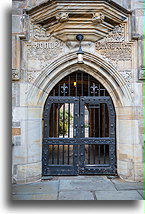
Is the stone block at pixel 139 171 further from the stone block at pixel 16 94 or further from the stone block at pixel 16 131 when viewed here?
the stone block at pixel 16 94

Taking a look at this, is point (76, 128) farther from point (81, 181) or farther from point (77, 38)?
point (77, 38)

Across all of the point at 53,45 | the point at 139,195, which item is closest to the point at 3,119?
the point at 53,45

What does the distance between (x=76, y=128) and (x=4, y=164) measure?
1352 millimetres

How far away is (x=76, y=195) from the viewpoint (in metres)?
2.68

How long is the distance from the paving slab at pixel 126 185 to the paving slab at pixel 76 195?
506mm

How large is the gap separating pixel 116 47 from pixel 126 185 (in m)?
2.27

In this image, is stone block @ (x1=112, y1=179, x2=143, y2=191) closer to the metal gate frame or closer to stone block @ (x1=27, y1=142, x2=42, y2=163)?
the metal gate frame

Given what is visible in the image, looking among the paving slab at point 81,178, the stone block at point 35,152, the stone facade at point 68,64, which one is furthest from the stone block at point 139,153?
the stone block at point 35,152

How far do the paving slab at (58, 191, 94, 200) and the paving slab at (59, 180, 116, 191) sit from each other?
0.41 feet

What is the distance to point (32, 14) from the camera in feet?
10.2

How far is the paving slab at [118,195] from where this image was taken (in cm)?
262

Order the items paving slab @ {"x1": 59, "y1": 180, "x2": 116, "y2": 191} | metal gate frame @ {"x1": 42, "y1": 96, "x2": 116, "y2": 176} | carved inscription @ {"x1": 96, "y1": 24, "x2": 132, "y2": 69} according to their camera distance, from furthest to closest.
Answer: metal gate frame @ {"x1": 42, "y1": 96, "x2": 116, "y2": 176} < carved inscription @ {"x1": 96, "y1": 24, "x2": 132, "y2": 69} < paving slab @ {"x1": 59, "y1": 180, "x2": 116, "y2": 191}

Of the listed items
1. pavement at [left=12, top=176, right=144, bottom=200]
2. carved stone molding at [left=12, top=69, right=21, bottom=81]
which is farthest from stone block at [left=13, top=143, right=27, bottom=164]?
carved stone molding at [left=12, top=69, right=21, bottom=81]

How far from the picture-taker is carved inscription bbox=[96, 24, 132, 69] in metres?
3.26
